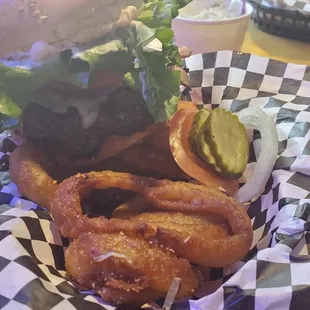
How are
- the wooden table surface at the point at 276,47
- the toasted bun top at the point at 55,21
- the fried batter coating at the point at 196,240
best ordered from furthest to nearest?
the wooden table surface at the point at 276,47, the toasted bun top at the point at 55,21, the fried batter coating at the point at 196,240

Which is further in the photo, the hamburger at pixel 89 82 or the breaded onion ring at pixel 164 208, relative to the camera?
the hamburger at pixel 89 82

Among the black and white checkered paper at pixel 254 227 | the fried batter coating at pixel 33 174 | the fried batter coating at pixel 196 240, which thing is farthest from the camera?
the fried batter coating at pixel 33 174

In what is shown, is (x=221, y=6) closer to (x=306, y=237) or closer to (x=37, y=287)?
(x=306, y=237)

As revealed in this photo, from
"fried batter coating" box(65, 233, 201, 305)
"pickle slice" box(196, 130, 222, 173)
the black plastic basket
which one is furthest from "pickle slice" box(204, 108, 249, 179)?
the black plastic basket

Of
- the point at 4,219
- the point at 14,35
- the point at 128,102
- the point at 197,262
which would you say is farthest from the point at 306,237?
the point at 14,35

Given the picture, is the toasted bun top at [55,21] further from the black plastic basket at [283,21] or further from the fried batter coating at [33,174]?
the black plastic basket at [283,21]

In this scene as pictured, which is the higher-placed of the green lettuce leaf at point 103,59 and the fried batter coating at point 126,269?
the green lettuce leaf at point 103,59

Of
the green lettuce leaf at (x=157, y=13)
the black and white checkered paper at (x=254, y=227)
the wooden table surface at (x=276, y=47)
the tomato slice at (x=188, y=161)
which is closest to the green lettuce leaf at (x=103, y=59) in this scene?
the green lettuce leaf at (x=157, y=13)

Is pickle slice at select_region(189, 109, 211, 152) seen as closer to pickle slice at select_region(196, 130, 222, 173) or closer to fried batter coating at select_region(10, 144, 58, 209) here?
pickle slice at select_region(196, 130, 222, 173)
